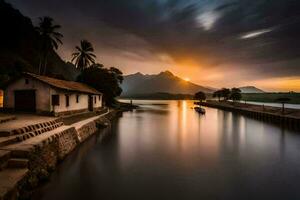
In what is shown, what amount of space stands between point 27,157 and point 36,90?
14294mm

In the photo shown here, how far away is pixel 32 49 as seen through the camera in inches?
3369

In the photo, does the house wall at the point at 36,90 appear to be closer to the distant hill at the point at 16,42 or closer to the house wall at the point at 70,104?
the house wall at the point at 70,104

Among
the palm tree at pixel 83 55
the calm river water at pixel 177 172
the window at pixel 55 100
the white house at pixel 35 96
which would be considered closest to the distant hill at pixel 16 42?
the palm tree at pixel 83 55

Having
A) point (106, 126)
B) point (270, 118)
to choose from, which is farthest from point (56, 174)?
point (270, 118)

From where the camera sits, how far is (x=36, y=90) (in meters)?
22.9

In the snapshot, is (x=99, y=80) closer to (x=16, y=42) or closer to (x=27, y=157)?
(x=27, y=157)

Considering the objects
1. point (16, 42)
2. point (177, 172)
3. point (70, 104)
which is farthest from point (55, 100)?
point (16, 42)

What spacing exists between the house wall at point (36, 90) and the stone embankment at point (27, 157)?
564 cm

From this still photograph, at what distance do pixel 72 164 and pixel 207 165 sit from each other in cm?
963

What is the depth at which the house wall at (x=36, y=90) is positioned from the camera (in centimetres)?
2256

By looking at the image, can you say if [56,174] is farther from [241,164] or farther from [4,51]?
Result: [4,51]

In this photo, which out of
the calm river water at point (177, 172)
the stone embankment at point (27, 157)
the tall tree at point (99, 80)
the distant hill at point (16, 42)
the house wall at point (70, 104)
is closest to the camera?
the stone embankment at point (27, 157)

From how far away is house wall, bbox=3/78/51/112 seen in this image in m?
22.6

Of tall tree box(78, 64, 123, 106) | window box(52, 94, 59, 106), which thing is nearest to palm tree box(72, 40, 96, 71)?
tall tree box(78, 64, 123, 106)
